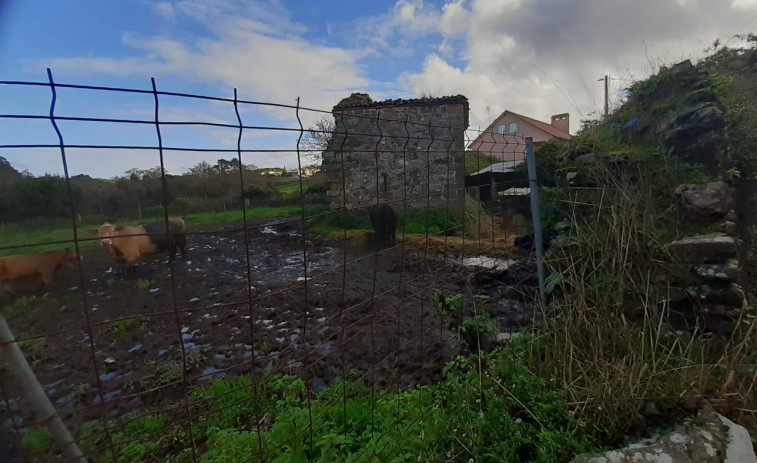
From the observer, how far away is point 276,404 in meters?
3.00

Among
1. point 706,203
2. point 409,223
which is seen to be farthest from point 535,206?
point 409,223

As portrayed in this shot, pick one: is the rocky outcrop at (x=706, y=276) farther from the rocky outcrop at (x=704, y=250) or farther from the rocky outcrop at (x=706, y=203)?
the rocky outcrop at (x=706, y=203)

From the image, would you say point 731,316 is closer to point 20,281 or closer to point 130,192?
point 130,192

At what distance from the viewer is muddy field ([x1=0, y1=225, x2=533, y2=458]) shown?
3025mm

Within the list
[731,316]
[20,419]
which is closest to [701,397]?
[731,316]

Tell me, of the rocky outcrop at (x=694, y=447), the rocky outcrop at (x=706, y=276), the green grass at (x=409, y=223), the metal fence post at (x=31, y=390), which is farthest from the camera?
the green grass at (x=409, y=223)

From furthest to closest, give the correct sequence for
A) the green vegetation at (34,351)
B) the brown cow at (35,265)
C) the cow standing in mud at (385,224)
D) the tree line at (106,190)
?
the cow standing in mud at (385,224) → the brown cow at (35,265) → the green vegetation at (34,351) → the tree line at (106,190)

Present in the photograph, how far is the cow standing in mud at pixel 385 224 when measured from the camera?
10.4 m

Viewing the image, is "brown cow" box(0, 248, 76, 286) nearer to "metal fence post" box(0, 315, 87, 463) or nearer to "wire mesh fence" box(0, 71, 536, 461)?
"wire mesh fence" box(0, 71, 536, 461)

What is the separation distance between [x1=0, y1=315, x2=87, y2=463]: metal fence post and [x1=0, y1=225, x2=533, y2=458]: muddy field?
1.15 ft

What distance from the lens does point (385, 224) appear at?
10.6m

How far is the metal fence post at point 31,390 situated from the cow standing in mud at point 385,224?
29.5 ft

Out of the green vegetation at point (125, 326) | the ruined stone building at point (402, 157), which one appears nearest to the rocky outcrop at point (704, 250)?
the green vegetation at point (125, 326)

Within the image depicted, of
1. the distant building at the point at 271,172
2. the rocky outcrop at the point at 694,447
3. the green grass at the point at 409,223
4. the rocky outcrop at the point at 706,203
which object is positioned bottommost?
the rocky outcrop at the point at 694,447
